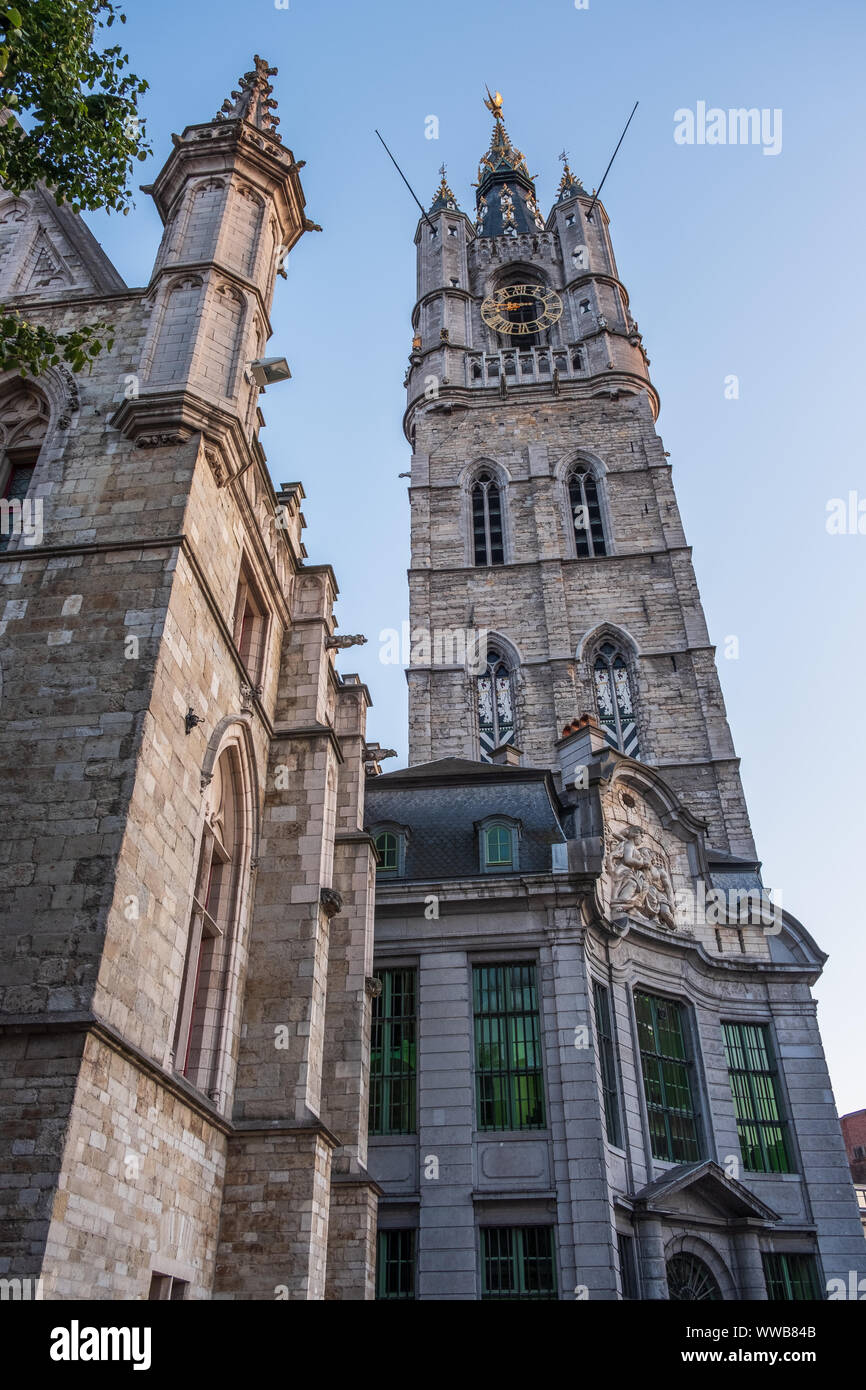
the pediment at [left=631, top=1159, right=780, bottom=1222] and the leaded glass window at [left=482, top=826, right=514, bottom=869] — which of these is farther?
the leaded glass window at [left=482, top=826, right=514, bottom=869]

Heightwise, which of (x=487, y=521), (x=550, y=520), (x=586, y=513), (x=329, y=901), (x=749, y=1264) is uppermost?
(x=487, y=521)

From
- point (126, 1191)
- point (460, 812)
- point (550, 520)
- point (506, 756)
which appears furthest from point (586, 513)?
point (126, 1191)

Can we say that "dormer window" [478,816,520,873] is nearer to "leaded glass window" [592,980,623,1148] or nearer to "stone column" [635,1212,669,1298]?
"leaded glass window" [592,980,623,1148]

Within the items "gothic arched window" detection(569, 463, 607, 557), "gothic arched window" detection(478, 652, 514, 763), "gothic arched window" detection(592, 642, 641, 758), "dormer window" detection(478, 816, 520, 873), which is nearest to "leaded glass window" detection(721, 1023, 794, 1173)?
"dormer window" detection(478, 816, 520, 873)

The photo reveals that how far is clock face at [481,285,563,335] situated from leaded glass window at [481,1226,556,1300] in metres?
38.9

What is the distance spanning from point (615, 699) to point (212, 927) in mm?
24041

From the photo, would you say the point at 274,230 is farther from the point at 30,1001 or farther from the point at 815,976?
the point at 815,976

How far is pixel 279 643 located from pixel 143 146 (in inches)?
253

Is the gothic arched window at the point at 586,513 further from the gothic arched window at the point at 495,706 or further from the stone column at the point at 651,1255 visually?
the stone column at the point at 651,1255

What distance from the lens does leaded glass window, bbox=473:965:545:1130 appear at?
51.5 feet

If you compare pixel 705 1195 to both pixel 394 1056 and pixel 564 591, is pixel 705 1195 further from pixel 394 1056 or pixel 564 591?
pixel 564 591

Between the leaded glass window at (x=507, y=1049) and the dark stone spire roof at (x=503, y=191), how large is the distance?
44.4m

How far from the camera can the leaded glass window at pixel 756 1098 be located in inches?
712

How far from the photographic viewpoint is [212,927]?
11.4m
